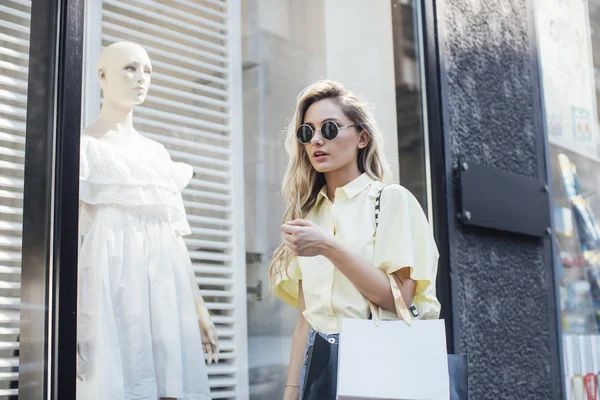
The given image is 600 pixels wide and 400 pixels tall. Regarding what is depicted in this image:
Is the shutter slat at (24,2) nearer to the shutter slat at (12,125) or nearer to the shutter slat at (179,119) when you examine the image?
the shutter slat at (12,125)

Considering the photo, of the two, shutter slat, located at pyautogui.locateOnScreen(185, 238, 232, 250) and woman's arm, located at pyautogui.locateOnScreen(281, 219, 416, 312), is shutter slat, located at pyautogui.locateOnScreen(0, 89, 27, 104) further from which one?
woman's arm, located at pyautogui.locateOnScreen(281, 219, 416, 312)

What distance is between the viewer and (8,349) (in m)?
2.53

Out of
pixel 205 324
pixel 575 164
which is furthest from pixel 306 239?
pixel 575 164

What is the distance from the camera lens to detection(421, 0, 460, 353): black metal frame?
156 inches

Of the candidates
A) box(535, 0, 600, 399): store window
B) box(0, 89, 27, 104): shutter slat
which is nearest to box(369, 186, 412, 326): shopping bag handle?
box(0, 89, 27, 104): shutter slat

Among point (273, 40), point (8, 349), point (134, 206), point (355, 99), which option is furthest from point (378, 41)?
point (8, 349)

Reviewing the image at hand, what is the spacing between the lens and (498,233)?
439 cm

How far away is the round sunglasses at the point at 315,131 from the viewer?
270cm

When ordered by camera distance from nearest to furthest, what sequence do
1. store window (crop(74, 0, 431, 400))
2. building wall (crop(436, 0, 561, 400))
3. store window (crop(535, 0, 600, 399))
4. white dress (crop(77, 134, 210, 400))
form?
white dress (crop(77, 134, 210, 400)) < store window (crop(74, 0, 431, 400)) < building wall (crop(436, 0, 561, 400)) < store window (crop(535, 0, 600, 399))

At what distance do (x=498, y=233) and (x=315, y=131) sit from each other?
77.9 inches

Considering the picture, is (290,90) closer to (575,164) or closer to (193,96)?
(193,96)

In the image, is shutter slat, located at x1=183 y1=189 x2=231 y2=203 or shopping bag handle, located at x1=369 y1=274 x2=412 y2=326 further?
shutter slat, located at x1=183 y1=189 x2=231 y2=203

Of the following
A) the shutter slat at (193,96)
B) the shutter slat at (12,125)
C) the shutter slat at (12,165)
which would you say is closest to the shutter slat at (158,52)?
the shutter slat at (193,96)

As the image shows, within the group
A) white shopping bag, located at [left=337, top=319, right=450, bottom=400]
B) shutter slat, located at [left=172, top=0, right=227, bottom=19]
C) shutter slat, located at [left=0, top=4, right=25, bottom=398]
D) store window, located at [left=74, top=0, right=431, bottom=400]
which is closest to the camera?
white shopping bag, located at [left=337, top=319, right=450, bottom=400]
